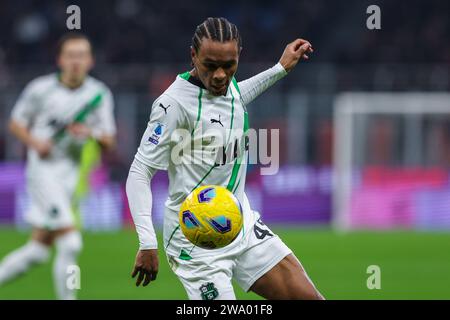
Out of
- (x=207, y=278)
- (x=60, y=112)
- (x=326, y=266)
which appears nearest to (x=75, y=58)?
(x=60, y=112)

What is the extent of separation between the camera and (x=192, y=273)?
17.1 feet

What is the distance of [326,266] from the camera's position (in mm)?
11906

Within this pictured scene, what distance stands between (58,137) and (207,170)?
3.92 m

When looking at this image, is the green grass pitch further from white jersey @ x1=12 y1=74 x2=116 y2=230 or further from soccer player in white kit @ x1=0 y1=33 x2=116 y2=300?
white jersey @ x1=12 y1=74 x2=116 y2=230

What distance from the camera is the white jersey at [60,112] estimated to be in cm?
889

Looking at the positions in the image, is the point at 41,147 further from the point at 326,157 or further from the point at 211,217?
the point at 326,157

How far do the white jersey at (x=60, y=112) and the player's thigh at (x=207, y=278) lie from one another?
12.4 ft

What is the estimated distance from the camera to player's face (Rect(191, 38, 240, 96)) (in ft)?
16.3

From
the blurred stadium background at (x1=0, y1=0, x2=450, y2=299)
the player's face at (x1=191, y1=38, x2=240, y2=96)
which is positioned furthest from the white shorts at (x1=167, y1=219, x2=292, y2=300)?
the blurred stadium background at (x1=0, y1=0, x2=450, y2=299)

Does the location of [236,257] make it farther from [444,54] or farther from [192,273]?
[444,54]

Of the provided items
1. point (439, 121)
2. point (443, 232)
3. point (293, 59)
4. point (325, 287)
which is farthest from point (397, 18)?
point (293, 59)

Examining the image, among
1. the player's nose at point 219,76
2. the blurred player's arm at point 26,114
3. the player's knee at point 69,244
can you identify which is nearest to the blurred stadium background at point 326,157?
the blurred player's arm at point 26,114

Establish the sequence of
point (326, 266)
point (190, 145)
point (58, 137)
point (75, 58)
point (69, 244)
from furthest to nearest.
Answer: point (326, 266)
point (58, 137)
point (75, 58)
point (69, 244)
point (190, 145)

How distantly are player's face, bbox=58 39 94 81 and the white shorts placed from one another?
3584 millimetres
